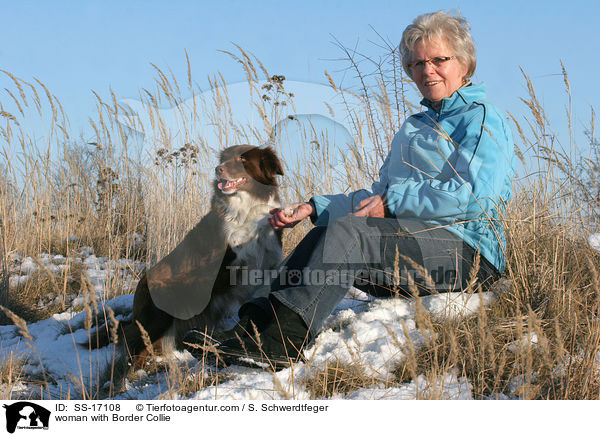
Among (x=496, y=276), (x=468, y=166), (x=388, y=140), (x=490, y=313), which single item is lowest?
(x=490, y=313)

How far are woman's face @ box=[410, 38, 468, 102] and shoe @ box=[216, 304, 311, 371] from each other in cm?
137

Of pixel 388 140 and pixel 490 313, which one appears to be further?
pixel 388 140

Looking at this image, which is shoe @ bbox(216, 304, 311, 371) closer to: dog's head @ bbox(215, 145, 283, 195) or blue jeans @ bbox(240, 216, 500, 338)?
blue jeans @ bbox(240, 216, 500, 338)

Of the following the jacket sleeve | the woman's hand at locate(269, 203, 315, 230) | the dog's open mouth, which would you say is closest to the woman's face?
the jacket sleeve

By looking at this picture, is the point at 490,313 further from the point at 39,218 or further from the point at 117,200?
the point at 39,218

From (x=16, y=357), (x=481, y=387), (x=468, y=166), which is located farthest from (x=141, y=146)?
(x=481, y=387)

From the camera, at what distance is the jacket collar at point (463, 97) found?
2326 millimetres

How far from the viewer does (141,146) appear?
14.1 feet

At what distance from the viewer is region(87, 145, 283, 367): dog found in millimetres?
2703

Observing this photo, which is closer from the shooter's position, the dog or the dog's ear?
the dog

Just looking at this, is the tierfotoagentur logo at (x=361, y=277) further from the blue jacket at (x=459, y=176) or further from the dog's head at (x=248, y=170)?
the dog's head at (x=248, y=170)

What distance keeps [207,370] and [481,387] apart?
1.18m
